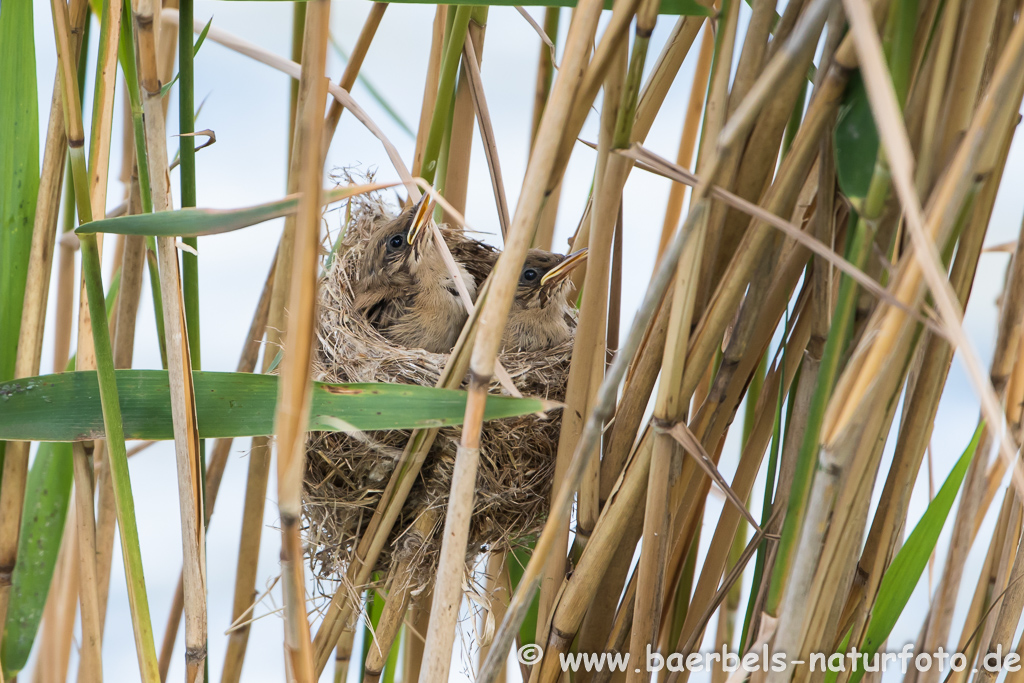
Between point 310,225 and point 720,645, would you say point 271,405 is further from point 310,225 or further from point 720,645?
point 720,645

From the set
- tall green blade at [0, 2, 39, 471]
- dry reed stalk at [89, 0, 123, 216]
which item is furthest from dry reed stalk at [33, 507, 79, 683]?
dry reed stalk at [89, 0, 123, 216]

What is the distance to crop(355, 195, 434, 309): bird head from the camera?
4.42 feet

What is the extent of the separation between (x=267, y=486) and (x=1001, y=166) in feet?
2.61

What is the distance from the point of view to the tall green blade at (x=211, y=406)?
20.5 inches

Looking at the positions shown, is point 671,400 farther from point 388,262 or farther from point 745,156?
point 388,262

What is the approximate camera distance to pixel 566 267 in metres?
1.13

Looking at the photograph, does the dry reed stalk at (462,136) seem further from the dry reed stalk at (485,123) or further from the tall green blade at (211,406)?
the tall green blade at (211,406)

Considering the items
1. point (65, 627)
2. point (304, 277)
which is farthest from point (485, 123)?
point (65, 627)

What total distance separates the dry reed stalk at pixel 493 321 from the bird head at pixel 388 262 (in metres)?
0.89

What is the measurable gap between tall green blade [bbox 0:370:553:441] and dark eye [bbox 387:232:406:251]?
79 cm

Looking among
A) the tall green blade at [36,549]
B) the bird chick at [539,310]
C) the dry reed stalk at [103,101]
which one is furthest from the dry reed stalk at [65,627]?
the bird chick at [539,310]

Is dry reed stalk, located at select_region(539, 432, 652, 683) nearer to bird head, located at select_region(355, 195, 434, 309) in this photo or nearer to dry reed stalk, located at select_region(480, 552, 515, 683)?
dry reed stalk, located at select_region(480, 552, 515, 683)

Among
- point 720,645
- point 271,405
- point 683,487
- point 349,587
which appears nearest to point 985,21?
point 683,487

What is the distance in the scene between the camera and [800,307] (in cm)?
55
